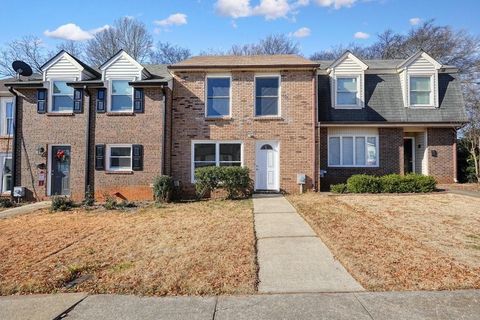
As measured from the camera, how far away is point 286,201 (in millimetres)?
11492

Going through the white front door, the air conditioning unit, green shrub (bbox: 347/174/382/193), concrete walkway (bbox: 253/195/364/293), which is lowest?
concrete walkway (bbox: 253/195/364/293)

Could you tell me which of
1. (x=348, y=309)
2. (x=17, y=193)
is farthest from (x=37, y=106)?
(x=348, y=309)

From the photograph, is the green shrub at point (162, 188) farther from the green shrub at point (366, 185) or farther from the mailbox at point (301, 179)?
the green shrub at point (366, 185)

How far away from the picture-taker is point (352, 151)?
600 inches

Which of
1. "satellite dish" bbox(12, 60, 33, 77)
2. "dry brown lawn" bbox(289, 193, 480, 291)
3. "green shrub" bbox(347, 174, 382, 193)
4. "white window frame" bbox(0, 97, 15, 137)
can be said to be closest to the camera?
"dry brown lawn" bbox(289, 193, 480, 291)

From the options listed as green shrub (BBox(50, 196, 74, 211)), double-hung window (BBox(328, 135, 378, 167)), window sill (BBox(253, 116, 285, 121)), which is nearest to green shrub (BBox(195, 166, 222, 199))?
window sill (BBox(253, 116, 285, 121))

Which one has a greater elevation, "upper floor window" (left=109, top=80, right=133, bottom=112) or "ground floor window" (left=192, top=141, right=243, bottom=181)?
"upper floor window" (left=109, top=80, right=133, bottom=112)

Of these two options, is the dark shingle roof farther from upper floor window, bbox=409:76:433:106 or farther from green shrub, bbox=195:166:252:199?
green shrub, bbox=195:166:252:199

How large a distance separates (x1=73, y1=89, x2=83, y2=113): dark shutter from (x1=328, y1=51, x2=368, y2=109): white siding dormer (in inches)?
449

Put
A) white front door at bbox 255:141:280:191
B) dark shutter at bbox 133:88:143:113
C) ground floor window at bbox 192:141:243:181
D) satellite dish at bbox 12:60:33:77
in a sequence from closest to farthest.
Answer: dark shutter at bbox 133:88:143:113 < white front door at bbox 255:141:280:191 < ground floor window at bbox 192:141:243:181 < satellite dish at bbox 12:60:33:77

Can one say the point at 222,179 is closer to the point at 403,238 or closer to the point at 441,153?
the point at 403,238

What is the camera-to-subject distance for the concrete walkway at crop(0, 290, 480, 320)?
3.53 metres

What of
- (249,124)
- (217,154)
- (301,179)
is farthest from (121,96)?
(301,179)

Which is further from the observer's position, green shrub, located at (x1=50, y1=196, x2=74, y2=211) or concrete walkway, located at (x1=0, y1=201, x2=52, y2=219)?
green shrub, located at (x1=50, y1=196, x2=74, y2=211)
